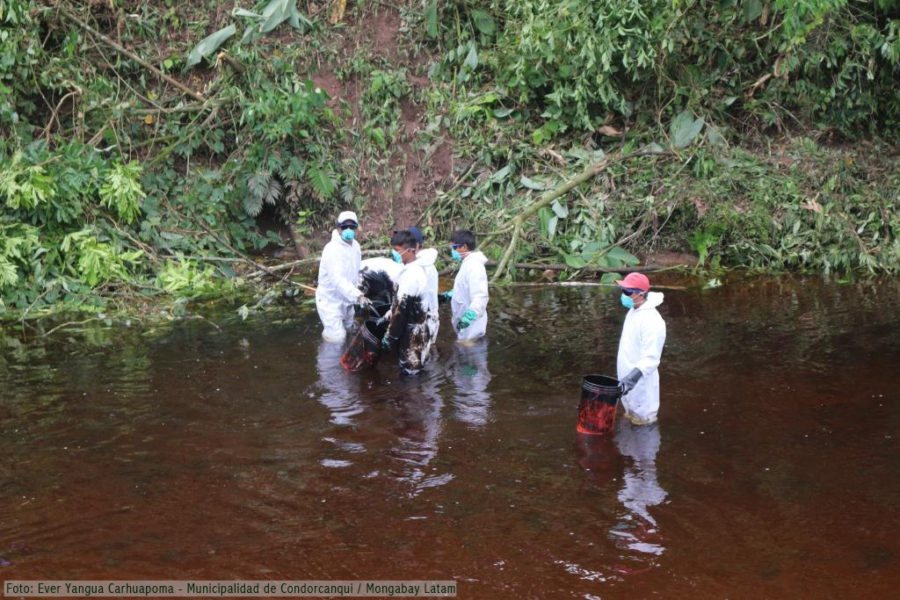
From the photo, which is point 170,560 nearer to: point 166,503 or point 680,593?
point 166,503

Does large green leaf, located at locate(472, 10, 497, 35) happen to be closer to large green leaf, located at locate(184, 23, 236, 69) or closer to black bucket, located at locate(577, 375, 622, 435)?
large green leaf, located at locate(184, 23, 236, 69)

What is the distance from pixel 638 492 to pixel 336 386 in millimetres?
3471

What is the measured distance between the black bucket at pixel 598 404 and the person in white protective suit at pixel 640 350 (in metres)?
0.11

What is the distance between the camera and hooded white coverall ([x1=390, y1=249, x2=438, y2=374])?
29.4 ft

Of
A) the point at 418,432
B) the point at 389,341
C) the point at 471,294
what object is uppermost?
the point at 471,294

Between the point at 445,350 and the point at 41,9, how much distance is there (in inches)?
361

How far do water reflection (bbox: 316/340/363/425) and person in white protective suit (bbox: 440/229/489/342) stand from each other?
53.8 inches

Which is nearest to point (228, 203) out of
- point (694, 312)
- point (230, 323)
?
point (230, 323)

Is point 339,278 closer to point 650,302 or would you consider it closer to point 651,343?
point 650,302

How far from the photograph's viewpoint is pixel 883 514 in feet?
20.5

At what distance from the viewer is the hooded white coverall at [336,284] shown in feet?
33.7

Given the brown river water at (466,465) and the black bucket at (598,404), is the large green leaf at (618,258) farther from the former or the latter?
the black bucket at (598,404)

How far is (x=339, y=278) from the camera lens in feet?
33.4

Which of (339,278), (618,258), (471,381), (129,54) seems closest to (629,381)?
(471,381)
